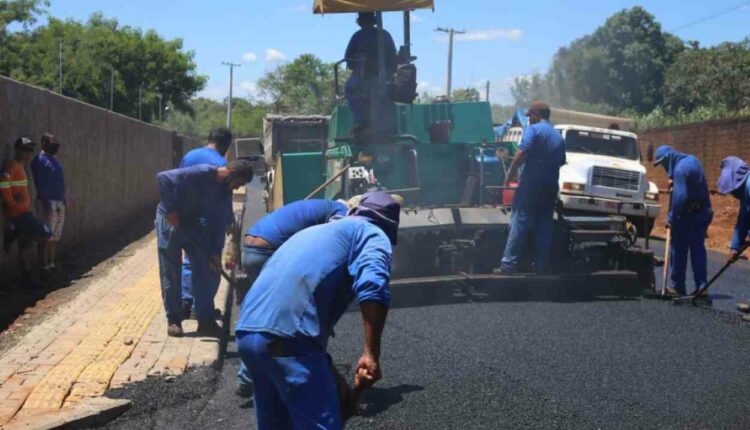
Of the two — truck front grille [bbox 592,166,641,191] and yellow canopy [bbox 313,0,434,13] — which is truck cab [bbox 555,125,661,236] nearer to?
truck front grille [bbox 592,166,641,191]

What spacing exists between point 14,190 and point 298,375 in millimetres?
Result: 7118

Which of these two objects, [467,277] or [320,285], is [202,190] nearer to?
[467,277]

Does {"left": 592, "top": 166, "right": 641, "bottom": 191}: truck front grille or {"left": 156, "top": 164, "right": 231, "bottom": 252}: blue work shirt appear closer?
{"left": 156, "top": 164, "right": 231, "bottom": 252}: blue work shirt

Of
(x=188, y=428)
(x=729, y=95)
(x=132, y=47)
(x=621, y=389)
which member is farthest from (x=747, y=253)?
(x=132, y=47)

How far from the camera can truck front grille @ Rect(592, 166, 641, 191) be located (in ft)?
51.4

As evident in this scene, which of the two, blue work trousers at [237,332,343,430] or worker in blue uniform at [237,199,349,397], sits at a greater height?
worker in blue uniform at [237,199,349,397]

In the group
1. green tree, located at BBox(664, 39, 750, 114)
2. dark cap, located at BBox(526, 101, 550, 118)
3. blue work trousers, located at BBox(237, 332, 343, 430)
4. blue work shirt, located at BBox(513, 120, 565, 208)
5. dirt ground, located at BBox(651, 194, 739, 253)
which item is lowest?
dirt ground, located at BBox(651, 194, 739, 253)

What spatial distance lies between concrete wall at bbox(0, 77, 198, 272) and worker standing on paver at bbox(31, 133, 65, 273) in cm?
35

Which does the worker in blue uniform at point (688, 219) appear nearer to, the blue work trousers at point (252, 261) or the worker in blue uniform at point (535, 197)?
the worker in blue uniform at point (535, 197)

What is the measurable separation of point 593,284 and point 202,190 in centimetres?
455

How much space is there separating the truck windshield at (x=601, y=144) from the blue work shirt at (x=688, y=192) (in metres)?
6.31

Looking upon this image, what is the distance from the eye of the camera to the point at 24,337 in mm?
7453

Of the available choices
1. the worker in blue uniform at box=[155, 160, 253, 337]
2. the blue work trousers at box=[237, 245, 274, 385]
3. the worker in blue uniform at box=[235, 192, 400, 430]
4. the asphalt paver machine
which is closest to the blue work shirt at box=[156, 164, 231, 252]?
the worker in blue uniform at box=[155, 160, 253, 337]

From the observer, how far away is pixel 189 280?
8070mm
